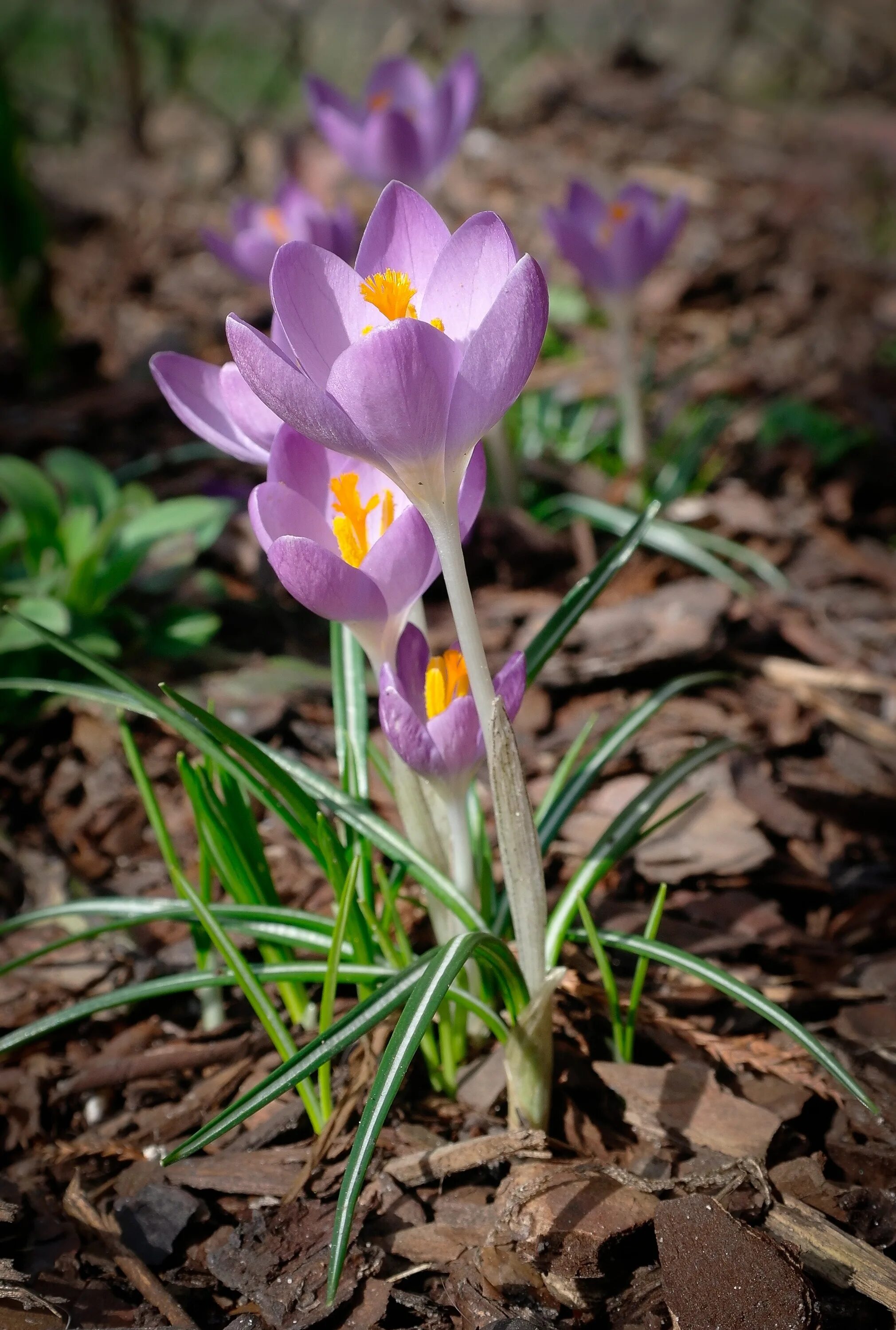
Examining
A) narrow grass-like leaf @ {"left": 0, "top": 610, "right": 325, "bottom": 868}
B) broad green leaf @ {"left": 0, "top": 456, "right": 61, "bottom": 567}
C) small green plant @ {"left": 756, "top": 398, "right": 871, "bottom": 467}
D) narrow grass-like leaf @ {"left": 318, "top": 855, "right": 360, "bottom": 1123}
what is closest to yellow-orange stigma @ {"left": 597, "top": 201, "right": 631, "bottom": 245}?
small green plant @ {"left": 756, "top": 398, "right": 871, "bottom": 467}

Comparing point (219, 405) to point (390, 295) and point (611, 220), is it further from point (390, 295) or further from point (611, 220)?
point (611, 220)

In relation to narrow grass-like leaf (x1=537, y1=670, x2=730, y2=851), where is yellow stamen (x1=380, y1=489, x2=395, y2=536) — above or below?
above

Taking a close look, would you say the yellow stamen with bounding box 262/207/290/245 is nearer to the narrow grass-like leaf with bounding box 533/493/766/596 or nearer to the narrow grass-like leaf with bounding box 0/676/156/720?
the narrow grass-like leaf with bounding box 533/493/766/596

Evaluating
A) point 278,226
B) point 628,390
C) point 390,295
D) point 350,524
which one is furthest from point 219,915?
point 628,390

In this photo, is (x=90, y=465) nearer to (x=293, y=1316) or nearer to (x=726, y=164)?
(x=293, y=1316)

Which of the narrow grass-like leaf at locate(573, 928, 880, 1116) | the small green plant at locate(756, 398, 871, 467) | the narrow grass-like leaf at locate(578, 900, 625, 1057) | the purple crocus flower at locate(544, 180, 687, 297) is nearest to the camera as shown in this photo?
the narrow grass-like leaf at locate(573, 928, 880, 1116)

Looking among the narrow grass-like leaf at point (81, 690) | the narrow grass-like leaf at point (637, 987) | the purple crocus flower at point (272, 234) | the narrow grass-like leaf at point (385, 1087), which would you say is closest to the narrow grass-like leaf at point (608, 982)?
the narrow grass-like leaf at point (637, 987)
